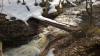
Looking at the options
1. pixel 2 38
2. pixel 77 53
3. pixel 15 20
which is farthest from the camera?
pixel 15 20

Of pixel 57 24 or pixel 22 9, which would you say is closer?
pixel 57 24

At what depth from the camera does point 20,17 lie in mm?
7133

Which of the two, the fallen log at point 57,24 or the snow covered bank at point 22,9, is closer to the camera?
the fallen log at point 57,24

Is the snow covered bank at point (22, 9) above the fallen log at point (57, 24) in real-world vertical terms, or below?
above

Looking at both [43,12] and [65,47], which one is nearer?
[65,47]

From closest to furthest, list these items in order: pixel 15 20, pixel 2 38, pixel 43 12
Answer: pixel 2 38, pixel 15 20, pixel 43 12

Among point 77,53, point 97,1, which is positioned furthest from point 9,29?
point 97,1

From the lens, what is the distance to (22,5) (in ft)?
25.3

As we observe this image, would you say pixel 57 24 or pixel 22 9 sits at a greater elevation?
pixel 22 9

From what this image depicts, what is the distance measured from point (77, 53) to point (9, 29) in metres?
1.88

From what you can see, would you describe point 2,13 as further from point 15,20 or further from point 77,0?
point 77,0

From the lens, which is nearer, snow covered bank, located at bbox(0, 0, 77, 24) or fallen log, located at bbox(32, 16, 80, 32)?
fallen log, located at bbox(32, 16, 80, 32)

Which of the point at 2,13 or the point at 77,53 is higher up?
the point at 2,13

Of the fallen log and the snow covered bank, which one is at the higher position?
the snow covered bank
